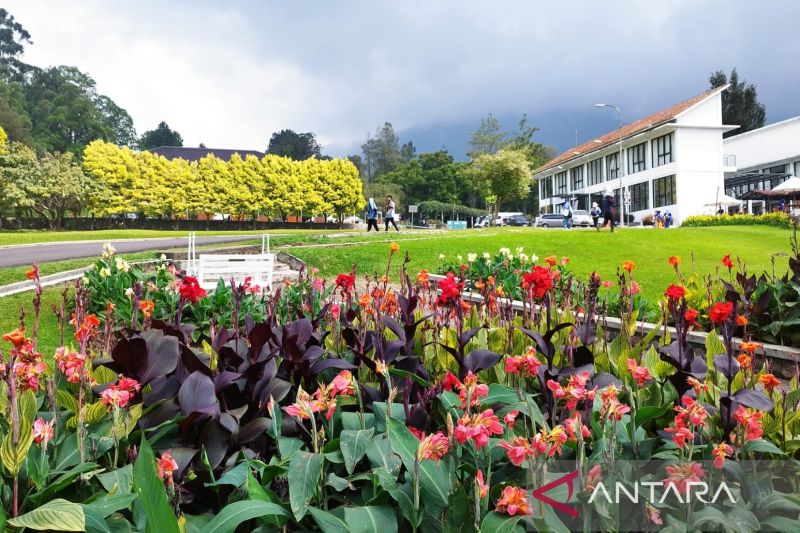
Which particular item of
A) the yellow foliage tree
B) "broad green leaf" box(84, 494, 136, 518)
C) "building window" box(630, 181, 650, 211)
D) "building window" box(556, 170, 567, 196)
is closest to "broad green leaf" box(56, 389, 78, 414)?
"broad green leaf" box(84, 494, 136, 518)

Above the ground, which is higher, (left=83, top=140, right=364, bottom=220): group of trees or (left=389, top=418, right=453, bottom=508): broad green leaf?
(left=83, top=140, right=364, bottom=220): group of trees

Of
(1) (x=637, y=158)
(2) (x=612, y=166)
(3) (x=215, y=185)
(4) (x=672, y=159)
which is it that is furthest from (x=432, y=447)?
(2) (x=612, y=166)

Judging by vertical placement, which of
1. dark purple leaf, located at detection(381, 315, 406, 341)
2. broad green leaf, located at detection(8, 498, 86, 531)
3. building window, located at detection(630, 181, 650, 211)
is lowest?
broad green leaf, located at detection(8, 498, 86, 531)

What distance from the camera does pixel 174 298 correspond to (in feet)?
19.4

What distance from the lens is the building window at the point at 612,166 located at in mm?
45375

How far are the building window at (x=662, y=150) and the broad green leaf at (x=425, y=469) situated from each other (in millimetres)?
41725

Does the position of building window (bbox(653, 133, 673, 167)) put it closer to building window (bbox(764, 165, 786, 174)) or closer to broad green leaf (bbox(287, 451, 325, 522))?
building window (bbox(764, 165, 786, 174))

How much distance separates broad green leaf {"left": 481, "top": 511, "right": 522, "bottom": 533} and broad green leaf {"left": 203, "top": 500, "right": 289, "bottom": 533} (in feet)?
1.57

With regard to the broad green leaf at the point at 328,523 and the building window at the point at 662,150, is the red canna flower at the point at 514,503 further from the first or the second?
the building window at the point at 662,150

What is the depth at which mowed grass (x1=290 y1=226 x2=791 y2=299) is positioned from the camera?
10.8 metres

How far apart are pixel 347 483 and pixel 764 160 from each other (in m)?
54.9

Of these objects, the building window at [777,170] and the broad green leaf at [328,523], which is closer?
the broad green leaf at [328,523]

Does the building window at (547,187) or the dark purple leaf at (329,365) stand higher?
the building window at (547,187)

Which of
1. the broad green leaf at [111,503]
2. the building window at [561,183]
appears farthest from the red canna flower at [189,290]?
the building window at [561,183]
